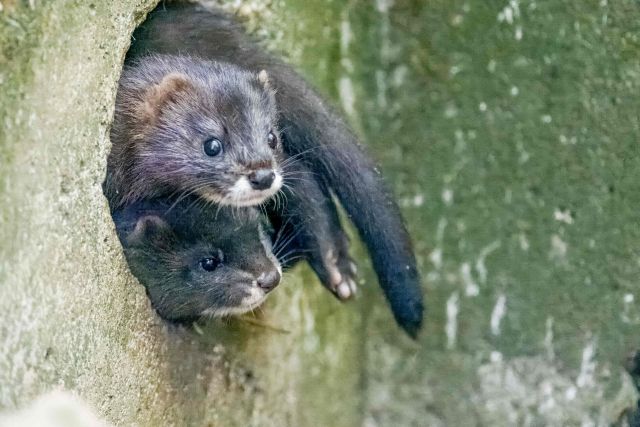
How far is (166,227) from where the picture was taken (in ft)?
10.2

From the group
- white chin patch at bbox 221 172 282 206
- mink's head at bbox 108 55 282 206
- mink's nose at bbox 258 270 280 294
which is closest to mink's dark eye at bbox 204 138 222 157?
mink's head at bbox 108 55 282 206

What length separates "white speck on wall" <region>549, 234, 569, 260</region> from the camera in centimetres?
400

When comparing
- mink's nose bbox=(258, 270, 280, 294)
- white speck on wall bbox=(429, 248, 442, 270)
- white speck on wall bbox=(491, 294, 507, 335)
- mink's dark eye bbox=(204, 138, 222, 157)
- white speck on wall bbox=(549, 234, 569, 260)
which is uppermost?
mink's dark eye bbox=(204, 138, 222, 157)

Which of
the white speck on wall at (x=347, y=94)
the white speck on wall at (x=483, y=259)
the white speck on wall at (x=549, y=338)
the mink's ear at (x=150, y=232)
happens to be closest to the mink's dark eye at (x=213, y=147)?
the mink's ear at (x=150, y=232)

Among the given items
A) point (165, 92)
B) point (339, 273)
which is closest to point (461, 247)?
point (339, 273)

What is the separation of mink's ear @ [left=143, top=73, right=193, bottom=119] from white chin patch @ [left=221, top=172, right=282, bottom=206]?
0.35m

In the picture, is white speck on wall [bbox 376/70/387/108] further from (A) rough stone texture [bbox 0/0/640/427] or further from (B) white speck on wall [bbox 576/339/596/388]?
(B) white speck on wall [bbox 576/339/596/388]

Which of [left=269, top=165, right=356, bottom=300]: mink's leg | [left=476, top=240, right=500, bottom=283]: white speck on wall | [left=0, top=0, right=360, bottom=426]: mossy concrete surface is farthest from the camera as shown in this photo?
[left=476, top=240, right=500, bottom=283]: white speck on wall

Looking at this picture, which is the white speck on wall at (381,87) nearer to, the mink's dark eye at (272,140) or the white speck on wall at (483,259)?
the white speck on wall at (483,259)

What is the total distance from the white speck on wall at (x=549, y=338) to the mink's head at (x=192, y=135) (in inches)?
58.4

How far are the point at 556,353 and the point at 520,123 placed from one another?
0.92 metres

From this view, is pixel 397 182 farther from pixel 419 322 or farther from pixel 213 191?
pixel 213 191

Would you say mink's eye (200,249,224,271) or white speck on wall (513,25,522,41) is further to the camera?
white speck on wall (513,25,522,41)

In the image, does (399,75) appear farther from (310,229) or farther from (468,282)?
(310,229)
